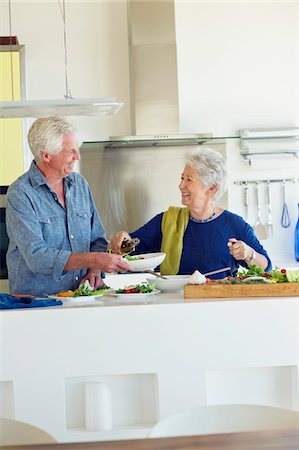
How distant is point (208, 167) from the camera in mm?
3541

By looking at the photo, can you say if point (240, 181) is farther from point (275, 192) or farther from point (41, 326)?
point (41, 326)

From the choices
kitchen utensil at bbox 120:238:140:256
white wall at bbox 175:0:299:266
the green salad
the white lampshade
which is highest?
white wall at bbox 175:0:299:266

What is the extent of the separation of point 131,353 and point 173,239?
890 mm

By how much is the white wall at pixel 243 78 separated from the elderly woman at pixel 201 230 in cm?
180

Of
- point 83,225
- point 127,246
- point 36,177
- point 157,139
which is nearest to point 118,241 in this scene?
point 127,246

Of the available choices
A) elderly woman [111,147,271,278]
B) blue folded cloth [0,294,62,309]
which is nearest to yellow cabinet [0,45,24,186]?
elderly woman [111,147,271,278]

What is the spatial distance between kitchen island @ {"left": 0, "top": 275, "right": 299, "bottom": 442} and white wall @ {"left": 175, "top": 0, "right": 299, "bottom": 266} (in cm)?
265

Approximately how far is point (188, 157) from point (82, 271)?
28.8 inches

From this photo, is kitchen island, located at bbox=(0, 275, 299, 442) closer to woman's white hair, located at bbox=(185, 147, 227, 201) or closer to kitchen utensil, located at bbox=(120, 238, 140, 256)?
kitchen utensil, located at bbox=(120, 238, 140, 256)

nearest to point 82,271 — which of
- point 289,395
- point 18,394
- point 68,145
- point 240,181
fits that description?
point 68,145

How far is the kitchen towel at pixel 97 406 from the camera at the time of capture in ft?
8.71

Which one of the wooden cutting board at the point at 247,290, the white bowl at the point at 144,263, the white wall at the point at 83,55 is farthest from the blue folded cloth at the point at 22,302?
the white wall at the point at 83,55

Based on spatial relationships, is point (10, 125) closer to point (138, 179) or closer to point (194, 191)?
point (138, 179)

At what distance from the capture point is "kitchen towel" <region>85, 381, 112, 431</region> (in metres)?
2.65
